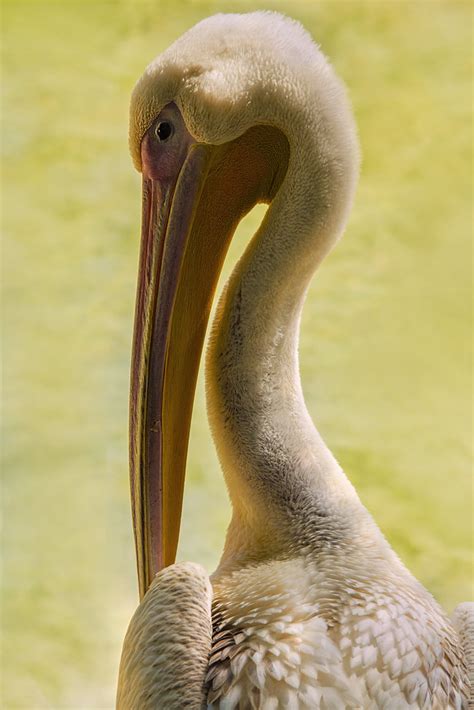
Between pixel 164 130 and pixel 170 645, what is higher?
pixel 164 130

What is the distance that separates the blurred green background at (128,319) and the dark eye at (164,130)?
5.49 feet

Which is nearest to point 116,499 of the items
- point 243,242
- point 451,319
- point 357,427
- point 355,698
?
point 357,427

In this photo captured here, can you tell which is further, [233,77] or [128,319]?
[128,319]

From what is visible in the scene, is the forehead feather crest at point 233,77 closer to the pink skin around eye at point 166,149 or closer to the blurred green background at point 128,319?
the pink skin around eye at point 166,149

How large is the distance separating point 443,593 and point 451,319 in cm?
152

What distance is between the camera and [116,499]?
11.6 feet

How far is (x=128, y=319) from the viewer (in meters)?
4.25

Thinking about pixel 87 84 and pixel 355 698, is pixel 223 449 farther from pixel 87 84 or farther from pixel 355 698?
pixel 87 84

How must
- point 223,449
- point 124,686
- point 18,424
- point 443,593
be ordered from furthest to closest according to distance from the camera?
point 18,424
point 443,593
point 223,449
point 124,686

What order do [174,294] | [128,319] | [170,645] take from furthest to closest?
1. [128,319]
2. [174,294]
3. [170,645]

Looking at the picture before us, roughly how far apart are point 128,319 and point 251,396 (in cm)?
253

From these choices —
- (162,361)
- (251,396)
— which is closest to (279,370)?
(251,396)

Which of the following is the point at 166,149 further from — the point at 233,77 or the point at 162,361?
the point at 162,361

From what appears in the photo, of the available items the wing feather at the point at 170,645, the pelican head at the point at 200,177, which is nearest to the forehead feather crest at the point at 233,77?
the pelican head at the point at 200,177
